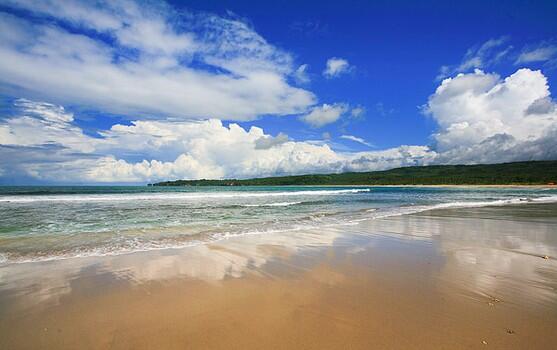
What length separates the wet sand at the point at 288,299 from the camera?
365 cm

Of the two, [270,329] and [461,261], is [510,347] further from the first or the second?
[461,261]

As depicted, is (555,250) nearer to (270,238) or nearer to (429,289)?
(429,289)

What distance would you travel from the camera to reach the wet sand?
144 inches

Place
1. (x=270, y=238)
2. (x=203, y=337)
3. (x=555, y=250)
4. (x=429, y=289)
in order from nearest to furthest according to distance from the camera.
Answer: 1. (x=203, y=337)
2. (x=429, y=289)
3. (x=555, y=250)
4. (x=270, y=238)

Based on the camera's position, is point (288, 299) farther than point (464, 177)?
No

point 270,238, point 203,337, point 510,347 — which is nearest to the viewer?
point 510,347

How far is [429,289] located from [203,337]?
159 inches

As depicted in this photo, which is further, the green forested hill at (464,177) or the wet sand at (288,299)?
the green forested hill at (464,177)

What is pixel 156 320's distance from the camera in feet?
13.6

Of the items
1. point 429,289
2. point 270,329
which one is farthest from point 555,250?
point 270,329

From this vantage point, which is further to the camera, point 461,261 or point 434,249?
point 434,249

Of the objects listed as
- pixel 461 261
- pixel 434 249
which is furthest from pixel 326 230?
pixel 461 261

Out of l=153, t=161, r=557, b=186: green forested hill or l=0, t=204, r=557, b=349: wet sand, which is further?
l=153, t=161, r=557, b=186: green forested hill

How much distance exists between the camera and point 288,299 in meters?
4.89
